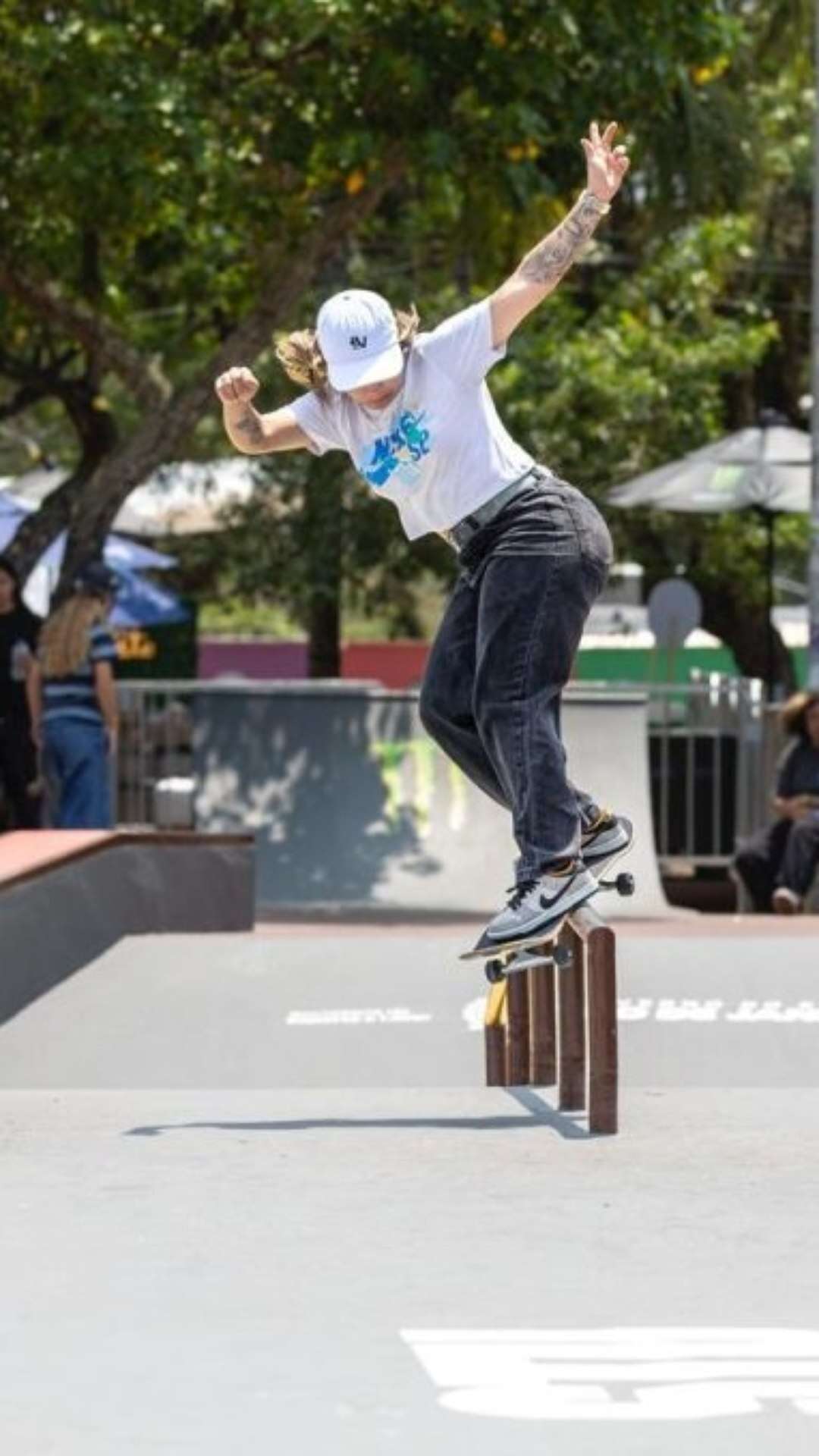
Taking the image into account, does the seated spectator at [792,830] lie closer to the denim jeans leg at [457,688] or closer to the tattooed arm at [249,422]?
Answer: the denim jeans leg at [457,688]

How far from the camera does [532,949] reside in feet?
23.0

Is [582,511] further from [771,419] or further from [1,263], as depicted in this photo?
[771,419]

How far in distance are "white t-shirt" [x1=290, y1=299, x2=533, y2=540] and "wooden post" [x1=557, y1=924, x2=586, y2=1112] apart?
95 cm

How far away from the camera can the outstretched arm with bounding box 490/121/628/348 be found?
266 inches

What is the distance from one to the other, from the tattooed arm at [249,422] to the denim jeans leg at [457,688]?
49 centimetres

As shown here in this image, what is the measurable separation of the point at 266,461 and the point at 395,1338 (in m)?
25.9

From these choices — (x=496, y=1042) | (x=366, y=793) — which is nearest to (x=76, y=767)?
(x=366, y=793)

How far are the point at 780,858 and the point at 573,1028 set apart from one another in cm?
853

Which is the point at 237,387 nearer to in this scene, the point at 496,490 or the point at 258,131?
the point at 496,490

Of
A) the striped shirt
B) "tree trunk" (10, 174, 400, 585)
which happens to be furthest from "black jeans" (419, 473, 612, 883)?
"tree trunk" (10, 174, 400, 585)

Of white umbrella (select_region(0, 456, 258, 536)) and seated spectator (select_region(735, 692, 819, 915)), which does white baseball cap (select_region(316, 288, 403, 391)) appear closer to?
seated spectator (select_region(735, 692, 819, 915))

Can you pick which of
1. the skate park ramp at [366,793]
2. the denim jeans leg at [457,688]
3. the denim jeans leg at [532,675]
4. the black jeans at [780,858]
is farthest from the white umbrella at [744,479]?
the denim jeans leg at [532,675]

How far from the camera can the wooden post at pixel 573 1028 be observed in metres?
6.97

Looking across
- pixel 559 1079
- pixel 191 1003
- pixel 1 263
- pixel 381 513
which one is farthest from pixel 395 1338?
pixel 381 513
